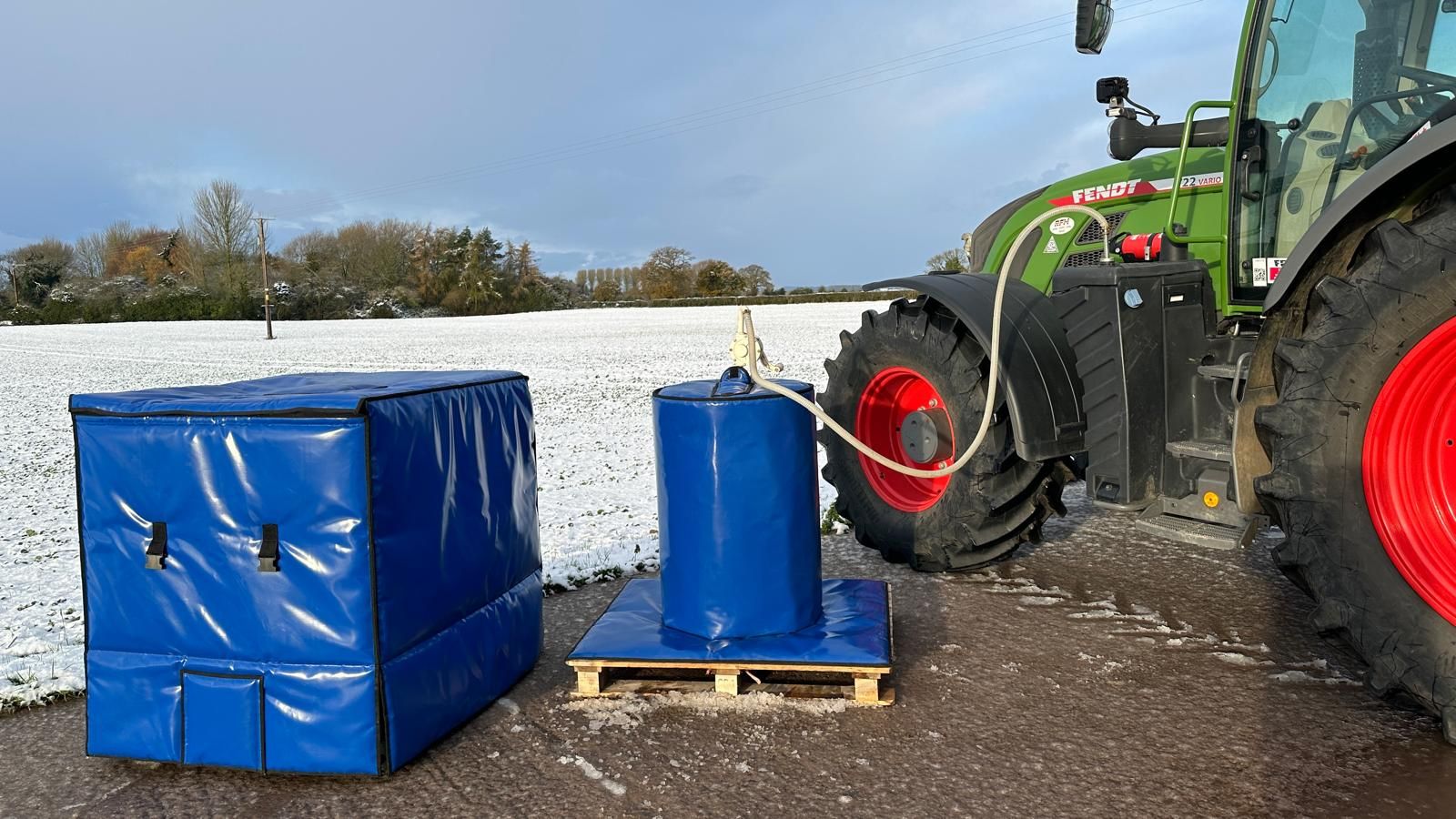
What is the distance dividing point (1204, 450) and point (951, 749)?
5.55ft

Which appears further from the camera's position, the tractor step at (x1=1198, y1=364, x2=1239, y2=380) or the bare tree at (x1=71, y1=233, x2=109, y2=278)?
the bare tree at (x1=71, y1=233, x2=109, y2=278)

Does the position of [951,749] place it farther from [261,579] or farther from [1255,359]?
[261,579]

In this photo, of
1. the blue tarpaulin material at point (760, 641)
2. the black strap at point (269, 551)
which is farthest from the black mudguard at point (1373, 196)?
the black strap at point (269, 551)

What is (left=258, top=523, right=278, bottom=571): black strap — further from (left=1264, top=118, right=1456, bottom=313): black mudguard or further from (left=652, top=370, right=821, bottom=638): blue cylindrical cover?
(left=1264, top=118, right=1456, bottom=313): black mudguard

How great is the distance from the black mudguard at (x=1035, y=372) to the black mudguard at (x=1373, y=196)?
1037 mm

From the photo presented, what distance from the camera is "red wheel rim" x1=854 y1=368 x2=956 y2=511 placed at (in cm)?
536

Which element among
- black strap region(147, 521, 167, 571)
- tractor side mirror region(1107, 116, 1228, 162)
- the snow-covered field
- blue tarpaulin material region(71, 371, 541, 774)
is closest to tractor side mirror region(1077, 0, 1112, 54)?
tractor side mirror region(1107, 116, 1228, 162)

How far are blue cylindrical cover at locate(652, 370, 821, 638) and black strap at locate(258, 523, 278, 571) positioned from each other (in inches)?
53.3

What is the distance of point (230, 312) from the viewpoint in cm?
5416

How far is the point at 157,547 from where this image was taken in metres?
3.19

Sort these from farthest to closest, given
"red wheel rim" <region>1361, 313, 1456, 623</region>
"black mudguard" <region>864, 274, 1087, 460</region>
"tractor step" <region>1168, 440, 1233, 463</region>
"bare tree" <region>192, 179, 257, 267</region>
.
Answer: "bare tree" <region>192, 179, 257, 267</region>
"black mudguard" <region>864, 274, 1087, 460</region>
"tractor step" <region>1168, 440, 1233, 463</region>
"red wheel rim" <region>1361, 313, 1456, 623</region>

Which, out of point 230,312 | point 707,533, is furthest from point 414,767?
point 230,312

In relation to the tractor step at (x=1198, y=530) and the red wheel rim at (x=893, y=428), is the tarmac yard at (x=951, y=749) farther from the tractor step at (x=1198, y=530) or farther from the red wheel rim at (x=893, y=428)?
the red wheel rim at (x=893, y=428)

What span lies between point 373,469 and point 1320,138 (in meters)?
3.72
